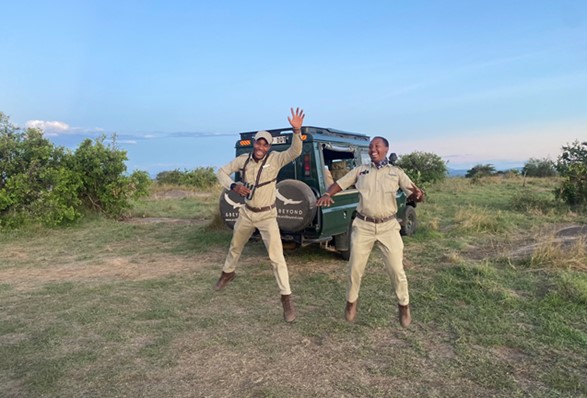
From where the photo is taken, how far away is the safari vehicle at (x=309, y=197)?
644cm

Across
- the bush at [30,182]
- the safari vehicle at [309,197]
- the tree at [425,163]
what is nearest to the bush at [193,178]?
the tree at [425,163]

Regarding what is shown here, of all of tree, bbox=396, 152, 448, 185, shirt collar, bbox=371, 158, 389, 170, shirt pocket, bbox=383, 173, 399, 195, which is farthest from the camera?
tree, bbox=396, 152, 448, 185

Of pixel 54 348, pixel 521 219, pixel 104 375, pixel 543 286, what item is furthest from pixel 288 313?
pixel 521 219

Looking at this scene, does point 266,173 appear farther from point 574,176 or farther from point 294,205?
point 574,176

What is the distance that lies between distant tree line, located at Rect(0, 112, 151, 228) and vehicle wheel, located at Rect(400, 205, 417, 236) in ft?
26.1

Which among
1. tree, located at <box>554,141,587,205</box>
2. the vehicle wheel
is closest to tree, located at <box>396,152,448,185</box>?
tree, located at <box>554,141,587,205</box>

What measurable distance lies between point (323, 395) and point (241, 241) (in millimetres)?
2260

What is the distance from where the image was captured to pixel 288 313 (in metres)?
4.72

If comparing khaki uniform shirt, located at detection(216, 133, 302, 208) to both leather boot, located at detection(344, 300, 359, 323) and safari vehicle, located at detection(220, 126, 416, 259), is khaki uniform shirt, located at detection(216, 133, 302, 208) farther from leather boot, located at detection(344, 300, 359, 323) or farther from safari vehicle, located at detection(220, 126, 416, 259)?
safari vehicle, located at detection(220, 126, 416, 259)

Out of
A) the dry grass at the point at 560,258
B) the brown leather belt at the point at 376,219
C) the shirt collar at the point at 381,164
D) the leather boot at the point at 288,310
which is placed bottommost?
the leather boot at the point at 288,310

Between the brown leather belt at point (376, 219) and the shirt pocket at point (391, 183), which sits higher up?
the shirt pocket at point (391, 183)

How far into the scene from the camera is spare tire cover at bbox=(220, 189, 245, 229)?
6.80 metres

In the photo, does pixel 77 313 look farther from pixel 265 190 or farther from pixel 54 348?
pixel 265 190

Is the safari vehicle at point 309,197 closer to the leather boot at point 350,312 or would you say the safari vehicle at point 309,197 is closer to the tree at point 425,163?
the leather boot at point 350,312
